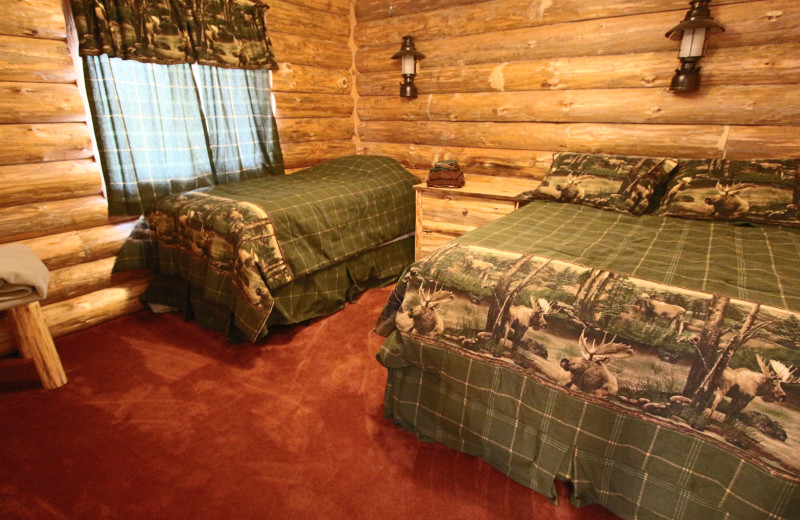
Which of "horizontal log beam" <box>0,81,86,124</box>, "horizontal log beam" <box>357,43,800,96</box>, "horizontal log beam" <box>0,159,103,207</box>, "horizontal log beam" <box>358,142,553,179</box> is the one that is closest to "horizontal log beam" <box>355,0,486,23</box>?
"horizontal log beam" <box>357,43,800,96</box>

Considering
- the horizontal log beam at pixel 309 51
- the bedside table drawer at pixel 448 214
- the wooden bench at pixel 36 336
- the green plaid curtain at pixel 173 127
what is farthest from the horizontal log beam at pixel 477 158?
the wooden bench at pixel 36 336

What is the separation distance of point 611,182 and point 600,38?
987mm

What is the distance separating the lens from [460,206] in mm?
2795

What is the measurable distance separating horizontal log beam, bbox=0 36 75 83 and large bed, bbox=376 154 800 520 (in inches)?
83.5

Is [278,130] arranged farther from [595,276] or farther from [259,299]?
[595,276]

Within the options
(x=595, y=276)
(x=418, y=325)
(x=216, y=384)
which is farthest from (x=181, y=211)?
(x=595, y=276)

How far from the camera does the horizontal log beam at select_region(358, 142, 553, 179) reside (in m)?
2.95

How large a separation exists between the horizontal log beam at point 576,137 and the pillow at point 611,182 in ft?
0.93

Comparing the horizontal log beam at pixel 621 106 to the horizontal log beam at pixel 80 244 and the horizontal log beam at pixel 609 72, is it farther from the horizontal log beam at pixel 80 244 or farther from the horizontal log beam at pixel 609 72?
the horizontal log beam at pixel 80 244

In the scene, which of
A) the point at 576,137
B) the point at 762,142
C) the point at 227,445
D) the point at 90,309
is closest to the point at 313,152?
the point at 90,309

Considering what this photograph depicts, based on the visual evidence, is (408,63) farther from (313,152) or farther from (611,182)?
(611,182)

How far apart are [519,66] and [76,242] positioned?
2.92m

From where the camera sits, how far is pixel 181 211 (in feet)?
7.76

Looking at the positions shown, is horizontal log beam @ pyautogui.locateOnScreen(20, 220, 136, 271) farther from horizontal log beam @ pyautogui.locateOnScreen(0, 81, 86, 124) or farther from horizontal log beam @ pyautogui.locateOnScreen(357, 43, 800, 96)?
horizontal log beam @ pyautogui.locateOnScreen(357, 43, 800, 96)
